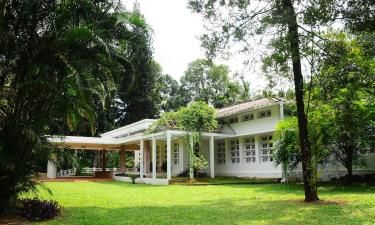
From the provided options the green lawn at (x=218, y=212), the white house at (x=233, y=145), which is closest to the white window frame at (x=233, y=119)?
the white house at (x=233, y=145)

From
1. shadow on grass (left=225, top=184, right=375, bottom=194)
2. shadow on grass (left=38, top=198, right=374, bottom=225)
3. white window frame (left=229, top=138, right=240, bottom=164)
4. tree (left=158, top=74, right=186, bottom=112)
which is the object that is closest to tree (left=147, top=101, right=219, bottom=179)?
white window frame (left=229, top=138, right=240, bottom=164)

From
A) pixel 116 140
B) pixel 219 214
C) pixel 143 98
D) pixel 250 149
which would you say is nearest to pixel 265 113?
pixel 250 149

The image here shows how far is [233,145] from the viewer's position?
2744cm

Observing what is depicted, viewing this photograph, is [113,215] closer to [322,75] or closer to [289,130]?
[322,75]

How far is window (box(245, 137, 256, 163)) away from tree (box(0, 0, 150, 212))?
1620 centimetres

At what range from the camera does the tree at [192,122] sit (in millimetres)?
23294

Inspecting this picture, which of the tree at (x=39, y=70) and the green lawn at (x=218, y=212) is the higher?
the tree at (x=39, y=70)

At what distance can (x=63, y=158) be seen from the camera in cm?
Result: 1105

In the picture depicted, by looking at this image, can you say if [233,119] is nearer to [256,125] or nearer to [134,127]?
[256,125]

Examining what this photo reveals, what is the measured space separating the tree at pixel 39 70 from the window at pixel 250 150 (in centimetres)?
1620

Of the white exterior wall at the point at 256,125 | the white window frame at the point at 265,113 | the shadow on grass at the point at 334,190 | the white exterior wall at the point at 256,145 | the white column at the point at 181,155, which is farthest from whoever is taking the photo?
the white column at the point at 181,155

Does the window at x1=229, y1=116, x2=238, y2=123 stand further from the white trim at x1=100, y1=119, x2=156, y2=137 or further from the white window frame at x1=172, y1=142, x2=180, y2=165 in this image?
the white trim at x1=100, y1=119, x2=156, y2=137

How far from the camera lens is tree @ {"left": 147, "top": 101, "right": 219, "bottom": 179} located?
23294 millimetres

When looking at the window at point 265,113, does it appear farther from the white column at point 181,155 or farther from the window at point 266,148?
the white column at point 181,155
